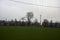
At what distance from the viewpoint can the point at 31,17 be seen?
69.4 meters

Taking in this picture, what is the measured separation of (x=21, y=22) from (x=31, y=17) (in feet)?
18.7

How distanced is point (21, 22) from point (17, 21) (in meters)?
5.08

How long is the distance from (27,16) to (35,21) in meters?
4.89

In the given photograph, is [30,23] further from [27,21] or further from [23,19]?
[23,19]

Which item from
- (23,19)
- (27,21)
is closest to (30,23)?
(27,21)

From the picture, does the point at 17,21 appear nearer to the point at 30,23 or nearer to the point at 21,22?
the point at 21,22

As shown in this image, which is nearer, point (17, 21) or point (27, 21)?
point (27, 21)

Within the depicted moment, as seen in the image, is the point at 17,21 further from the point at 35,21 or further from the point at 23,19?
the point at 35,21

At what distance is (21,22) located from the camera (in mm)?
68750

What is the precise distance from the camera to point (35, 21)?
70000mm

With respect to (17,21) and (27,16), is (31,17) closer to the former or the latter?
(27,16)

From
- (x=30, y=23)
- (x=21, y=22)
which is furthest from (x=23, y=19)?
(x=30, y=23)

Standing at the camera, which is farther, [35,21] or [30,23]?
[35,21]

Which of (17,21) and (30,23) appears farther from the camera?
(17,21)
